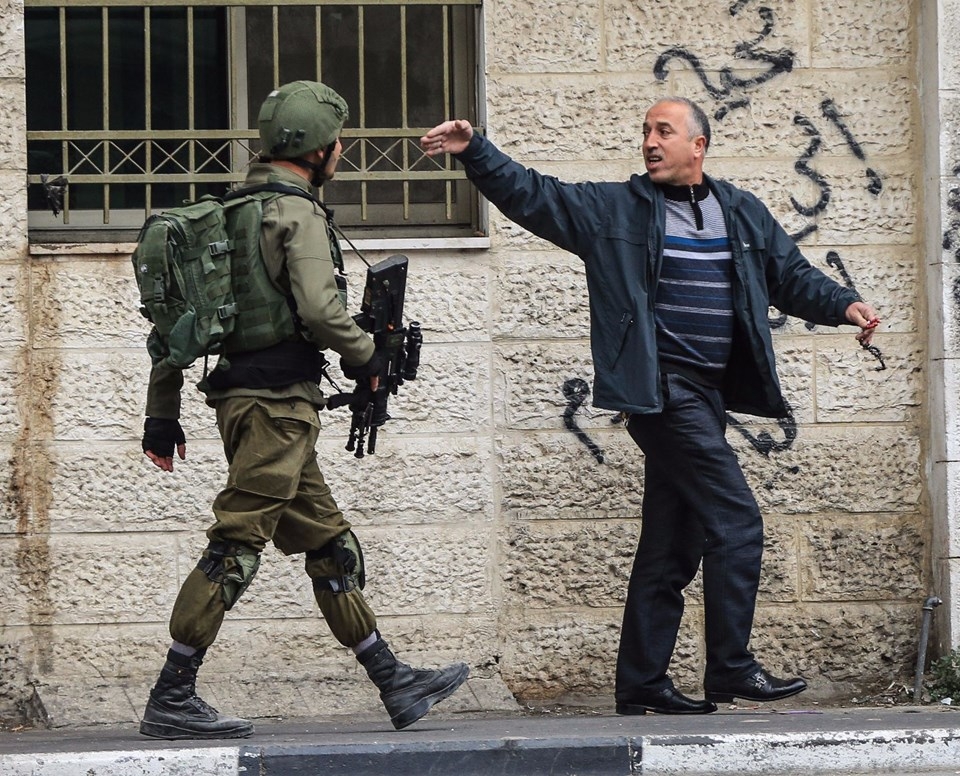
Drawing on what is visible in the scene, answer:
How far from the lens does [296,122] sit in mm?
4973

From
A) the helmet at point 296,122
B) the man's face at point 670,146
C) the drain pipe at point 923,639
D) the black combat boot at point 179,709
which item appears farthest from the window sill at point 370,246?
the drain pipe at point 923,639

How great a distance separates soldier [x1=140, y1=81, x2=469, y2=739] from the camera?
4.86 metres

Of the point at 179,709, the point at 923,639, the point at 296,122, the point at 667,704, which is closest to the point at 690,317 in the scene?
the point at 667,704

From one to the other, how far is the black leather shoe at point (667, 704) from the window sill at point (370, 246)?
172 cm

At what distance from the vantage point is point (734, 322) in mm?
5469

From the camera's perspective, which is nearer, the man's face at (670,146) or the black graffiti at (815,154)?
the man's face at (670,146)

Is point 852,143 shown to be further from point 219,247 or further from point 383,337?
point 219,247

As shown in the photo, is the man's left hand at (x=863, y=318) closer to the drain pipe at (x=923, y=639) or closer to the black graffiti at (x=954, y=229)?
the black graffiti at (x=954, y=229)

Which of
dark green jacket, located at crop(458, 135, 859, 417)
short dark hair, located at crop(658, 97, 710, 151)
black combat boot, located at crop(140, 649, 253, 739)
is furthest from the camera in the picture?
short dark hair, located at crop(658, 97, 710, 151)

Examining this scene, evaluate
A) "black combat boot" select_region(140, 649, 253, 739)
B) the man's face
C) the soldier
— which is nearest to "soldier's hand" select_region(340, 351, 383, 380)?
the soldier

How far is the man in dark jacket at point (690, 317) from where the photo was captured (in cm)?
535

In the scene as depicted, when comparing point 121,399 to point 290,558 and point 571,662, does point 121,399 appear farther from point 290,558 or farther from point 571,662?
point 571,662

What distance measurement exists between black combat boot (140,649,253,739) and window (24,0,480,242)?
204cm

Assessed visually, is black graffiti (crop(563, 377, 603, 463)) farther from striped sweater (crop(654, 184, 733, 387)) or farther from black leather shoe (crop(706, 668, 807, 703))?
black leather shoe (crop(706, 668, 807, 703))
